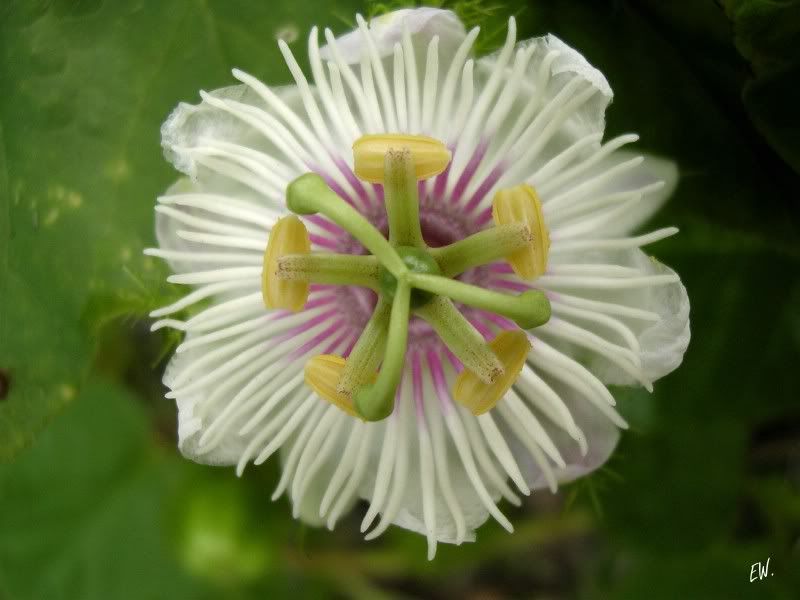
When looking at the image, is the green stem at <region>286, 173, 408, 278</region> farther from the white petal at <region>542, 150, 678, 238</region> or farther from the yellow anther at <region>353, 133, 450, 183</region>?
the white petal at <region>542, 150, 678, 238</region>

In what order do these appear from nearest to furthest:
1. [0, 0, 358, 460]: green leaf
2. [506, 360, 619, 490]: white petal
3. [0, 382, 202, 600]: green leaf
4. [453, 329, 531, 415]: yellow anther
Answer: [453, 329, 531, 415]: yellow anther < [506, 360, 619, 490]: white petal < [0, 0, 358, 460]: green leaf < [0, 382, 202, 600]: green leaf

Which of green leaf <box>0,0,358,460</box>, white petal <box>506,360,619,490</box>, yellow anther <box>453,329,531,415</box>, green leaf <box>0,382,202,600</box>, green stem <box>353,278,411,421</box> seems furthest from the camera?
green leaf <box>0,382,202,600</box>

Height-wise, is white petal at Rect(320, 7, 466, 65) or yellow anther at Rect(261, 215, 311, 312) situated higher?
white petal at Rect(320, 7, 466, 65)

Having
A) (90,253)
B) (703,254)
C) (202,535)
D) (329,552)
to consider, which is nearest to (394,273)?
(90,253)

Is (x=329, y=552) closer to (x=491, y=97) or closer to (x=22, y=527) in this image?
(x=22, y=527)

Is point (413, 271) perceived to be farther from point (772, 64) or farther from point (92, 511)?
point (92, 511)

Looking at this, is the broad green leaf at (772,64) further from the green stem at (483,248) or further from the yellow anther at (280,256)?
the yellow anther at (280,256)

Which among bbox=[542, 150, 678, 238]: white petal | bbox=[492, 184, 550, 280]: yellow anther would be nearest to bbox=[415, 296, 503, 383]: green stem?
bbox=[492, 184, 550, 280]: yellow anther
